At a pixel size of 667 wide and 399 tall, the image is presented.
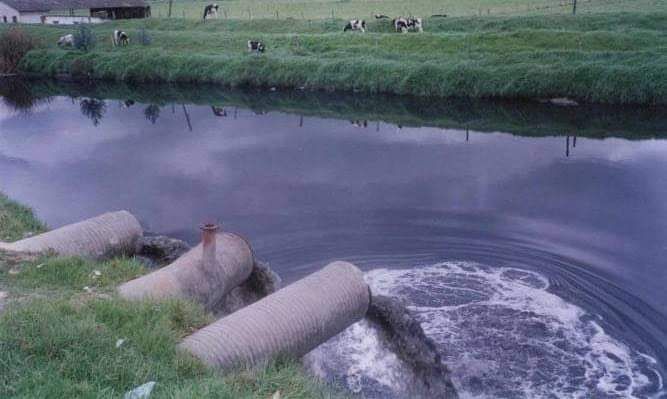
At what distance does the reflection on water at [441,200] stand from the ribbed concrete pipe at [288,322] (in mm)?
1319

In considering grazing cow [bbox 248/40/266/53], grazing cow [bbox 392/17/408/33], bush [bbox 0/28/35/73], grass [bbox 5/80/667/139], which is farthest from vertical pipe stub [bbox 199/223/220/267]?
bush [bbox 0/28/35/73]

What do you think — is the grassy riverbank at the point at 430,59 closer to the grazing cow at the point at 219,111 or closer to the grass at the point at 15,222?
the grazing cow at the point at 219,111

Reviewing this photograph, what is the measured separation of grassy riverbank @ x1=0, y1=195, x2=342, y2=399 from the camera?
456cm

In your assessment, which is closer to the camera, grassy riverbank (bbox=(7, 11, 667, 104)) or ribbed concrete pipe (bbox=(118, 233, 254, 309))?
ribbed concrete pipe (bbox=(118, 233, 254, 309))

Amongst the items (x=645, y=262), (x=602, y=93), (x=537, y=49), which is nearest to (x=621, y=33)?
(x=537, y=49)

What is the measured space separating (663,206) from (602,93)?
9.81 metres

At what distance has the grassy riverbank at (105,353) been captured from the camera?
15.0ft

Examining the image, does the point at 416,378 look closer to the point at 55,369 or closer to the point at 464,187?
the point at 55,369

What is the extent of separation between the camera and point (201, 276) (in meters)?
7.21

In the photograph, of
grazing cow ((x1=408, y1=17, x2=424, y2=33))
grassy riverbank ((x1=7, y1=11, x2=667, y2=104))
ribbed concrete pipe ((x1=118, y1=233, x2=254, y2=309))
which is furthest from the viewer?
grazing cow ((x1=408, y1=17, x2=424, y2=33))

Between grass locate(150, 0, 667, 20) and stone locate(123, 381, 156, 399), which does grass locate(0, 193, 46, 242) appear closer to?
stone locate(123, 381, 156, 399)

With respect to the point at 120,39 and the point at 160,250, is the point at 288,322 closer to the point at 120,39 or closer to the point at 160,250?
the point at 160,250

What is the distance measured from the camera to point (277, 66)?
92.1 feet

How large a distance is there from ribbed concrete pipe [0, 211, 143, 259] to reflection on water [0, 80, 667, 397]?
9.97ft
